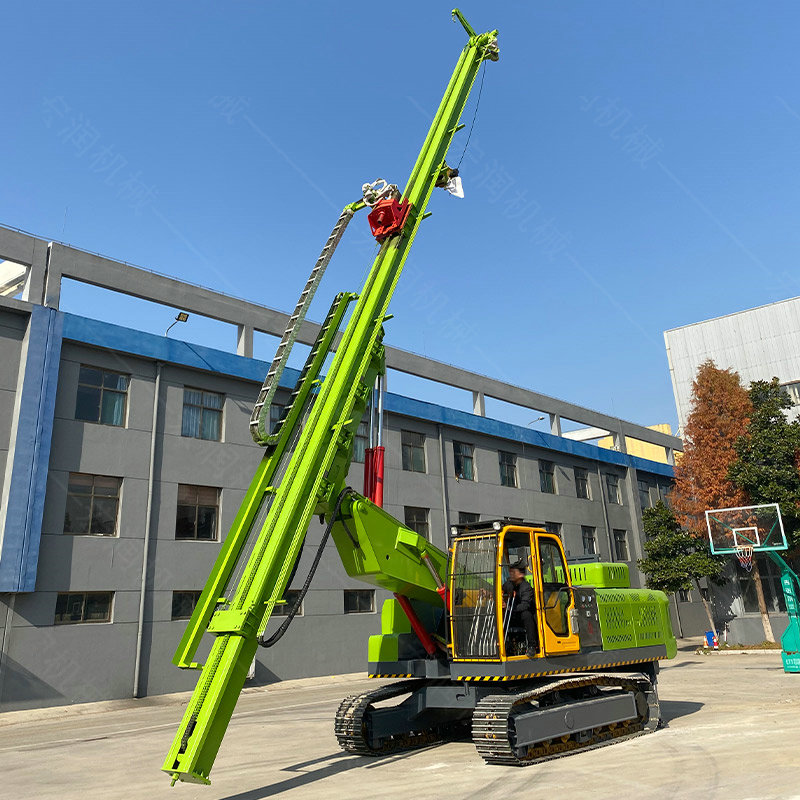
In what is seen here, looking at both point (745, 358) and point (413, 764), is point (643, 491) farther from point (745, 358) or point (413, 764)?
point (413, 764)

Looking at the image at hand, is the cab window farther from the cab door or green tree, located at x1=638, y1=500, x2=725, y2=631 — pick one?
green tree, located at x1=638, y1=500, x2=725, y2=631

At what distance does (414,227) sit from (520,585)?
561 centimetres

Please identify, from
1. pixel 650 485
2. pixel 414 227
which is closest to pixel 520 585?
pixel 414 227

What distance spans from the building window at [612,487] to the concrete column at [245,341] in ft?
86.0

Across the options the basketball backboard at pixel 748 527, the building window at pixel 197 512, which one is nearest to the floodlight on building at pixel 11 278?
the building window at pixel 197 512

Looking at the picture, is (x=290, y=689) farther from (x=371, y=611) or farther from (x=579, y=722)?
(x=579, y=722)

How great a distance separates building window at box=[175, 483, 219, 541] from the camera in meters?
23.3

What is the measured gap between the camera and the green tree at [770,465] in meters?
30.9

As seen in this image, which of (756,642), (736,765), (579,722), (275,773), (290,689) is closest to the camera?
(736,765)

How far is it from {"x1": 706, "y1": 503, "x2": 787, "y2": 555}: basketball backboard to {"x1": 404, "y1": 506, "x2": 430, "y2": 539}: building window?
11615mm

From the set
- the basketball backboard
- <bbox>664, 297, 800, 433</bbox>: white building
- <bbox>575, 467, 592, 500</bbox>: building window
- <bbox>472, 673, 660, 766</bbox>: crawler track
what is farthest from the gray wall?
<bbox>664, 297, 800, 433</bbox>: white building

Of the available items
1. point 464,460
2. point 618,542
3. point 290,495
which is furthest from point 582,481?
point 290,495

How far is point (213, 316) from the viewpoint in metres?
25.0

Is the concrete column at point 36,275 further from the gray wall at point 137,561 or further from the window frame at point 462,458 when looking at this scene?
the window frame at point 462,458
